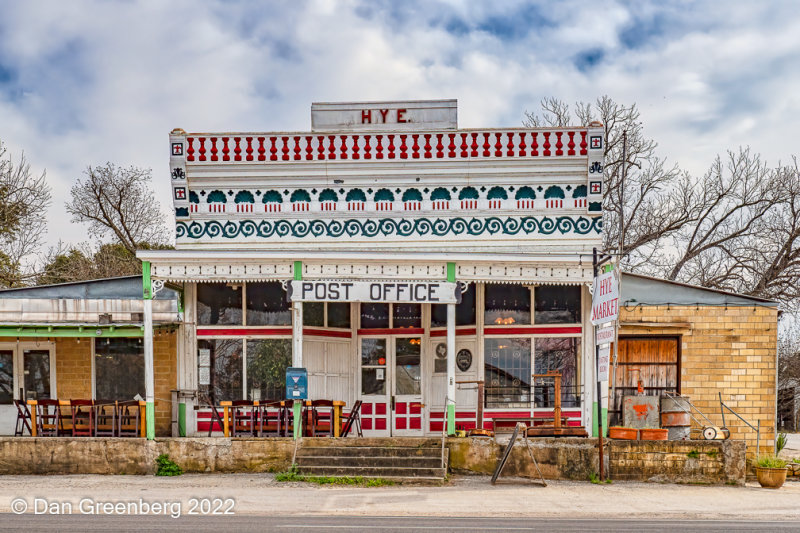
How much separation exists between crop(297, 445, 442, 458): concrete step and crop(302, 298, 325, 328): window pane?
3106 mm

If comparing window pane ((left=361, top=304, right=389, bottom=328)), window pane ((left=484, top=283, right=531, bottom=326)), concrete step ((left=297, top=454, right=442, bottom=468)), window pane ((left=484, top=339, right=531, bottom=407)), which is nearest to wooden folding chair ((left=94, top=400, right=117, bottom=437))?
concrete step ((left=297, top=454, right=442, bottom=468))

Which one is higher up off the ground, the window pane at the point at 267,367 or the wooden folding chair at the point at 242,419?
the window pane at the point at 267,367

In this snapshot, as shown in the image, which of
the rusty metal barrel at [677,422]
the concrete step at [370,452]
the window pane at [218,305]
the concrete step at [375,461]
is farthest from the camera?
the window pane at [218,305]

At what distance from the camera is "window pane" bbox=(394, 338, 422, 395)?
18109 millimetres

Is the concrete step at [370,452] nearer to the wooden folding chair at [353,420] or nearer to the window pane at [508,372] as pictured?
the wooden folding chair at [353,420]

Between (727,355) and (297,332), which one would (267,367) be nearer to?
(297,332)

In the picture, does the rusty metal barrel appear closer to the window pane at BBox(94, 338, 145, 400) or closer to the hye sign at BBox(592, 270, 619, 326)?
the hye sign at BBox(592, 270, 619, 326)

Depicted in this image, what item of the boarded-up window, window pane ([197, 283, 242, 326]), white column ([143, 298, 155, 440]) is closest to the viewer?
white column ([143, 298, 155, 440])

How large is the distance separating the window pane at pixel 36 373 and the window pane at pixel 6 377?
11.9 inches

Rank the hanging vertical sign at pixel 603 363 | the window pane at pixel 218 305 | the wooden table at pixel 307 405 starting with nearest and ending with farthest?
the hanging vertical sign at pixel 603 363, the wooden table at pixel 307 405, the window pane at pixel 218 305

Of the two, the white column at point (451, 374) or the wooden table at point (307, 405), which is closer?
the white column at point (451, 374)

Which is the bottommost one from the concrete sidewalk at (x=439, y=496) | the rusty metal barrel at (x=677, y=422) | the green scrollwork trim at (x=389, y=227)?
the concrete sidewalk at (x=439, y=496)

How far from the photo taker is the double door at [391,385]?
18000 millimetres

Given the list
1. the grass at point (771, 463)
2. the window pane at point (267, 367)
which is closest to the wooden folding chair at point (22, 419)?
the window pane at point (267, 367)
